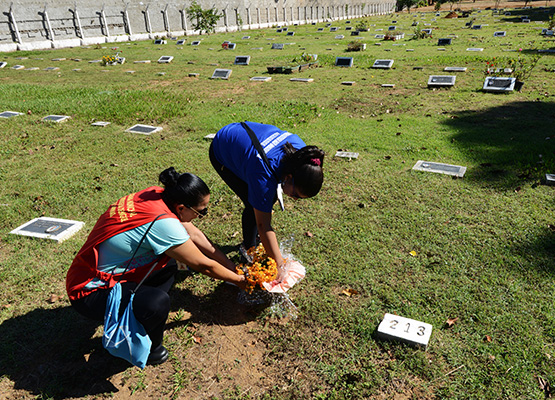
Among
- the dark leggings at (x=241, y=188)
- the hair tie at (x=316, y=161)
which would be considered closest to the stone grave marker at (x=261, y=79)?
the dark leggings at (x=241, y=188)

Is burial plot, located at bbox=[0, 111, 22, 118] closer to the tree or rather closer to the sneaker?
the sneaker

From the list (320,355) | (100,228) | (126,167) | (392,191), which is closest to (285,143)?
(100,228)

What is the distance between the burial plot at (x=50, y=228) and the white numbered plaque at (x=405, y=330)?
383 cm

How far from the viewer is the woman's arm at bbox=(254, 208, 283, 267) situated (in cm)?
268

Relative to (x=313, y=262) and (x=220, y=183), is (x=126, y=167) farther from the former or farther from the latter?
(x=313, y=262)

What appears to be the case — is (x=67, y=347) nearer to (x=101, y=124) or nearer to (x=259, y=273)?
(x=259, y=273)

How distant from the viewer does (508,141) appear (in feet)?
22.2

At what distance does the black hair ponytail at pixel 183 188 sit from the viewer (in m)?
2.58

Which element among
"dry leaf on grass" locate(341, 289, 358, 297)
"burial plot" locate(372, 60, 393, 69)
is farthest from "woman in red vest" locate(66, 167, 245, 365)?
"burial plot" locate(372, 60, 393, 69)

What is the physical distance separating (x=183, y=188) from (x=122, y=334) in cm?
106

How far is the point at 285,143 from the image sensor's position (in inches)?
108

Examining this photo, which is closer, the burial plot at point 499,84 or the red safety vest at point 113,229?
the red safety vest at point 113,229

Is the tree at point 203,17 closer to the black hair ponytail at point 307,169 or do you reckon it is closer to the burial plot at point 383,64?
the burial plot at point 383,64

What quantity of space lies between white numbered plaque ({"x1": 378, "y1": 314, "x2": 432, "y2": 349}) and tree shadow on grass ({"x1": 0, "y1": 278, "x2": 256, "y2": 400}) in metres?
1.18
